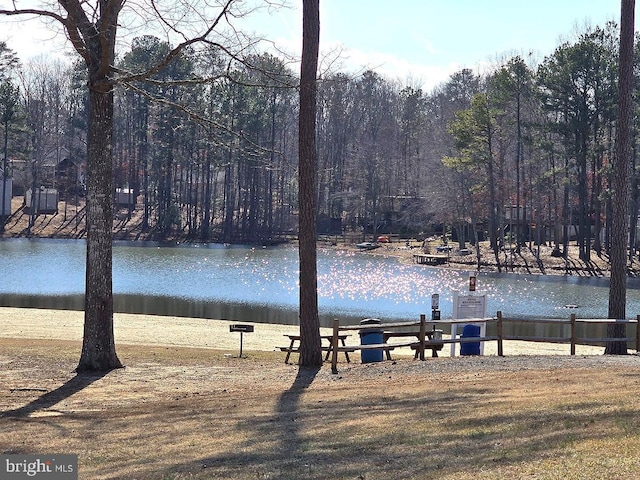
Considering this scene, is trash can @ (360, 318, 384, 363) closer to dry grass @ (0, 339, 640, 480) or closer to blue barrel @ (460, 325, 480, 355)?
dry grass @ (0, 339, 640, 480)

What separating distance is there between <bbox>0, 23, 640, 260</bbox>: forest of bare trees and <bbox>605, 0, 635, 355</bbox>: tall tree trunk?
126 feet

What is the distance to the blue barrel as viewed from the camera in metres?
19.8

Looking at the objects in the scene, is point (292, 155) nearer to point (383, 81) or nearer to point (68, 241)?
point (383, 81)

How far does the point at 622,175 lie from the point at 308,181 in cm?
733

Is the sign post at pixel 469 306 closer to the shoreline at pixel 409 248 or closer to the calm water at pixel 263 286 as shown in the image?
the calm water at pixel 263 286

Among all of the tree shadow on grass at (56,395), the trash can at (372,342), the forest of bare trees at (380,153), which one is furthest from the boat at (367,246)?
the tree shadow on grass at (56,395)

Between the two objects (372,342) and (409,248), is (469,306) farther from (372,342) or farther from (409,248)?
(409,248)

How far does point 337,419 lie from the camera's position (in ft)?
37.2

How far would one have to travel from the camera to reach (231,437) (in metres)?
10.6

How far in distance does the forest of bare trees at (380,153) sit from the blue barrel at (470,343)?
3867cm

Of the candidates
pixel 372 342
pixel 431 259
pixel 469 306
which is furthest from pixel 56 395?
pixel 431 259

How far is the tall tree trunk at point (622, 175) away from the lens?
19422 mm

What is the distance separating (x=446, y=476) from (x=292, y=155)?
3708 inches

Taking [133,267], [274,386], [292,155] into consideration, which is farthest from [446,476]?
[292,155]
